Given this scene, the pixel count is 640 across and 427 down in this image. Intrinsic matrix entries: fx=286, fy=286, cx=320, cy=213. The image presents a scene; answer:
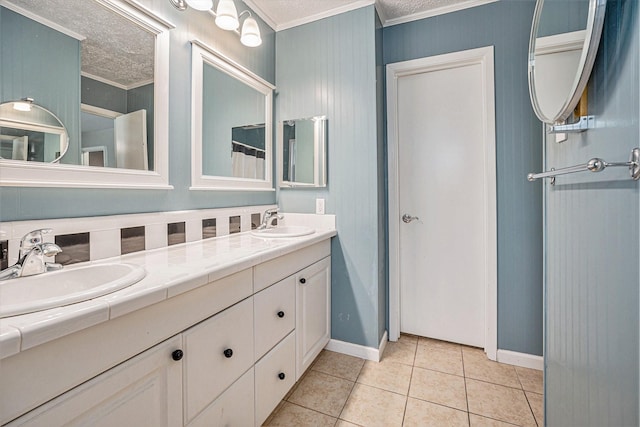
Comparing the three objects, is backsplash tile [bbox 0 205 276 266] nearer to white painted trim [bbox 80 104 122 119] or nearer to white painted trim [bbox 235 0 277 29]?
white painted trim [bbox 80 104 122 119]

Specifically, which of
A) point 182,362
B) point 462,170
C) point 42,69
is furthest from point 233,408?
point 462,170

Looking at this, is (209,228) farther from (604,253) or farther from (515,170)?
(515,170)

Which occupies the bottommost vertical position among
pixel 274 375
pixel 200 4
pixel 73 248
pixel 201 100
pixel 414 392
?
pixel 414 392

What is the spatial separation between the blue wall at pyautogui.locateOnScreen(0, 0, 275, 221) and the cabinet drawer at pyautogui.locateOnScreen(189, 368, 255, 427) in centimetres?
85

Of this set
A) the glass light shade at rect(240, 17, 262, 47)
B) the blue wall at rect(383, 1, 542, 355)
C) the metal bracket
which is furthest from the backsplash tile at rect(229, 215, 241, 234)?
the blue wall at rect(383, 1, 542, 355)

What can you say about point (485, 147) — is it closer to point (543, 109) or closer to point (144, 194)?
point (543, 109)

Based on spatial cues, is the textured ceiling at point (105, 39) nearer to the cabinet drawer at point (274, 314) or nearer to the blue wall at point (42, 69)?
the blue wall at point (42, 69)

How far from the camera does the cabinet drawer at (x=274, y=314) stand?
48.3 inches

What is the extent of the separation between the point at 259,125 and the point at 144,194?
3.29 feet

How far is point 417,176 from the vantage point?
219 centimetres

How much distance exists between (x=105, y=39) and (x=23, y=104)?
43cm

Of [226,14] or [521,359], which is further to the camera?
[521,359]

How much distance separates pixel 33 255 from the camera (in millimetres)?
852

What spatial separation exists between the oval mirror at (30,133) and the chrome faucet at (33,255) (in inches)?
10.8
